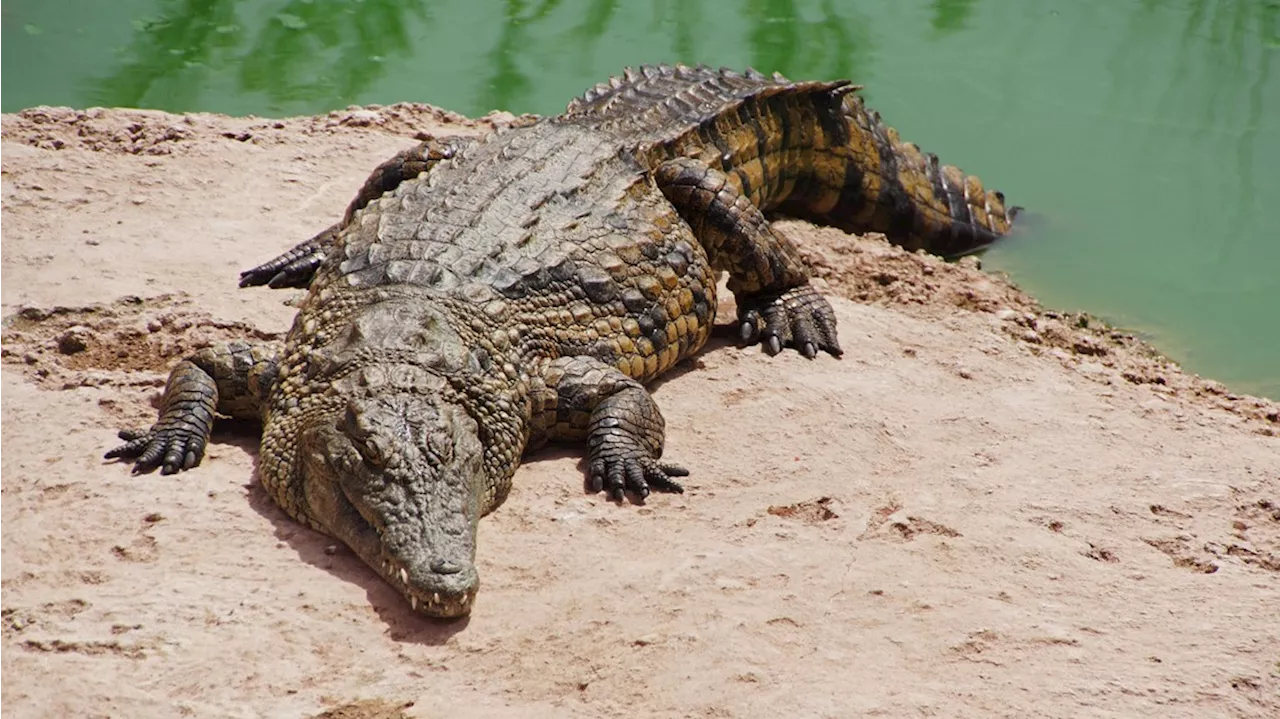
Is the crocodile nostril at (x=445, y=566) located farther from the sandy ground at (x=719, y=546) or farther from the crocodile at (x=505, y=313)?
the sandy ground at (x=719, y=546)

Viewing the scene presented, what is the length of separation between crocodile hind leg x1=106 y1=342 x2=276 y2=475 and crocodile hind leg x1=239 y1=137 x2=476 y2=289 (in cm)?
136

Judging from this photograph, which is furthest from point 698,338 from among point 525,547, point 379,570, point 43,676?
point 43,676

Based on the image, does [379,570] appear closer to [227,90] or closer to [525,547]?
[525,547]

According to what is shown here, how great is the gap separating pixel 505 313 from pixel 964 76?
723cm

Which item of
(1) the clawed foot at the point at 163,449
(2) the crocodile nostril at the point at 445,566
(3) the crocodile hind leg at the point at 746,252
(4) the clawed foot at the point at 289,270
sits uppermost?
(3) the crocodile hind leg at the point at 746,252

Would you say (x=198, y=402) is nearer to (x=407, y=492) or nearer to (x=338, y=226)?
(x=407, y=492)

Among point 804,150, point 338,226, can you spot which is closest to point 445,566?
point 338,226

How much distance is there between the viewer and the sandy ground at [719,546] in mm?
4121

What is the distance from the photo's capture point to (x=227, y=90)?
11.4 metres

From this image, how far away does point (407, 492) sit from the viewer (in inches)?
191

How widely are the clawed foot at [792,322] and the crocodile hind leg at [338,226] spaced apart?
1709mm

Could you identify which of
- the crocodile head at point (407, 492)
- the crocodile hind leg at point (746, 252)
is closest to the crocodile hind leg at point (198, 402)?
the crocodile head at point (407, 492)

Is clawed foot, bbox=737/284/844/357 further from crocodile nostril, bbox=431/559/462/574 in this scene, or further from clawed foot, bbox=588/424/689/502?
crocodile nostril, bbox=431/559/462/574

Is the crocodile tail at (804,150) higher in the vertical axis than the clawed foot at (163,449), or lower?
higher
